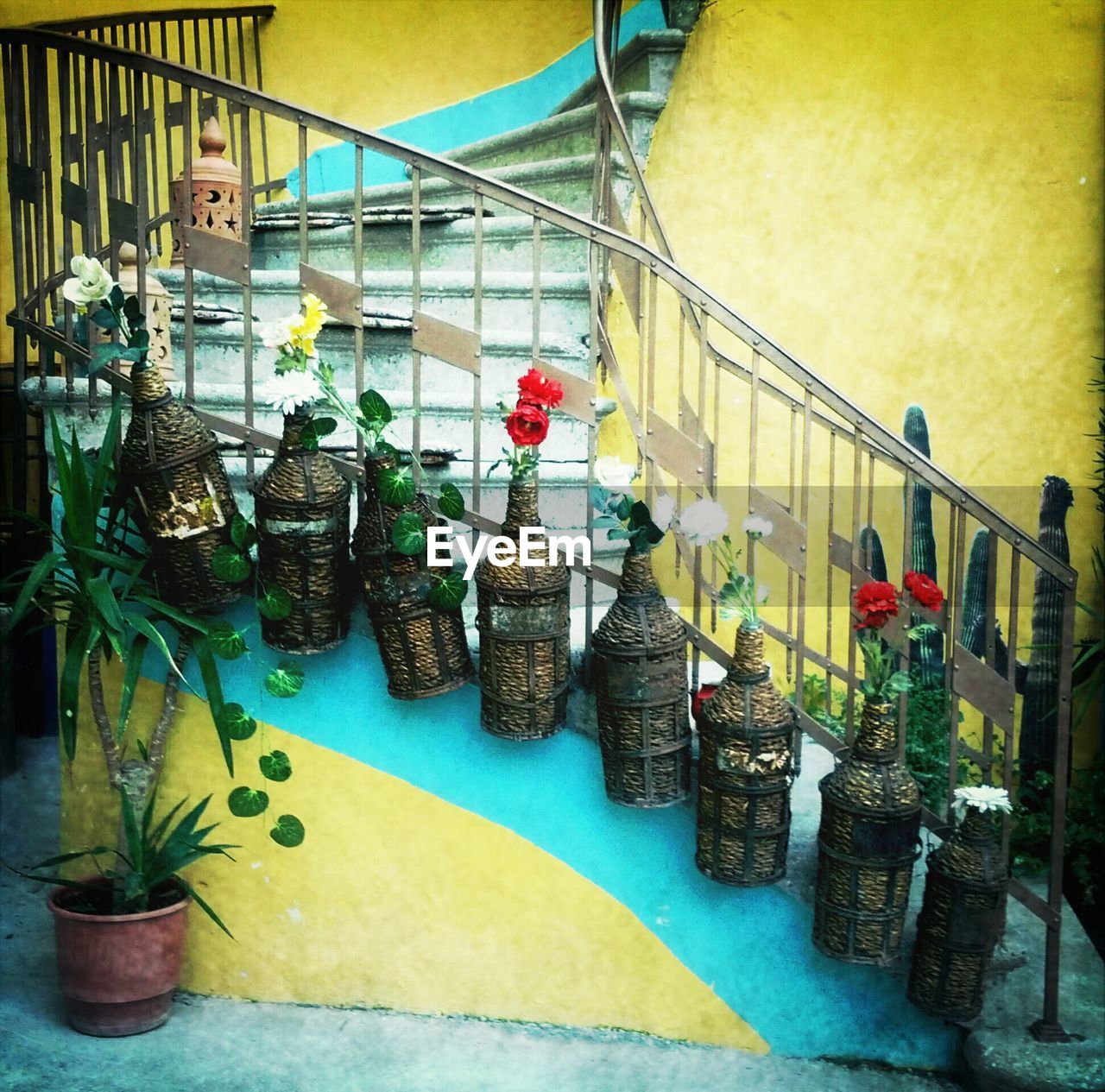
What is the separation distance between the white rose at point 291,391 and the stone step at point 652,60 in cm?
163

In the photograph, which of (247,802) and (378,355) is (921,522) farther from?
(247,802)

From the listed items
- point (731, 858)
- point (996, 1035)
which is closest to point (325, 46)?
point (731, 858)

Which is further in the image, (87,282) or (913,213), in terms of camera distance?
(913,213)

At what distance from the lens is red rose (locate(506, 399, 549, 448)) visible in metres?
2.29

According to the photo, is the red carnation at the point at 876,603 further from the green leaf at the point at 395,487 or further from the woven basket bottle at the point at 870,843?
the green leaf at the point at 395,487

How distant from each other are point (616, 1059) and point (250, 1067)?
0.80m

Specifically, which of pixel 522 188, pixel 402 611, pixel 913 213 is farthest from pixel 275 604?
pixel 913 213

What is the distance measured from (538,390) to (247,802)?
1.10 meters

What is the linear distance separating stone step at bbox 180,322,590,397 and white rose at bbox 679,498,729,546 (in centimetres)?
65

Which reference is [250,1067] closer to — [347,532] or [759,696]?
[347,532]

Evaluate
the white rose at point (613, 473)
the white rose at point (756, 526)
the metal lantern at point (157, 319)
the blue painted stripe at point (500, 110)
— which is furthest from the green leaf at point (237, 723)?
the blue painted stripe at point (500, 110)

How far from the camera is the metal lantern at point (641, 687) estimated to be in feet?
7.68

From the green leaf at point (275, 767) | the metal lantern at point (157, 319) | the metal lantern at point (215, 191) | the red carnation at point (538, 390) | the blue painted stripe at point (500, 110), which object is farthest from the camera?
the blue painted stripe at point (500, 110)

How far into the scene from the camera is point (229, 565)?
2393mm
